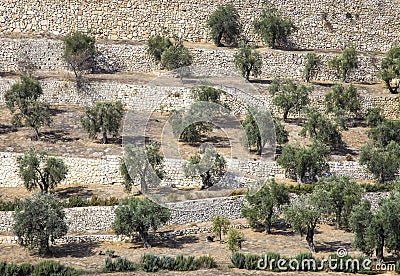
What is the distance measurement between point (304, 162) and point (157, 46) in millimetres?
18343

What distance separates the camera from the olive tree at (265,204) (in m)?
52.0

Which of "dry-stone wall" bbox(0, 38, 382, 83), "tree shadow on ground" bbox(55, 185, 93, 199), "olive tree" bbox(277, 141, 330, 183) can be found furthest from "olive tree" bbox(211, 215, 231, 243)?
"dry-stone wall" bbox(0, 38, 382, 83)

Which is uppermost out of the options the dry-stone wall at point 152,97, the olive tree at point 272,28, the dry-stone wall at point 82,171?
the olive tree at point 272,28

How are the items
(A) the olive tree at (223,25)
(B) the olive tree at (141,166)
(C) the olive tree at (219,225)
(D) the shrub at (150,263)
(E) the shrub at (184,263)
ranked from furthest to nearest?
(A) the olive tree at (223,25) → (B) the olive tree at (141,166) → (C) the olive tree at (219,225) → (E) the shrub at (184,263) → (D) the shrub at (150,263)

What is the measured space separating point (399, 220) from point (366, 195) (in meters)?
7.76

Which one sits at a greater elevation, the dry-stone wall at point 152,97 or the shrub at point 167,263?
the dry-stone wall at point 152,97

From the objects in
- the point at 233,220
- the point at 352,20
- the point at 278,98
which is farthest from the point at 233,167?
the point at 352,20

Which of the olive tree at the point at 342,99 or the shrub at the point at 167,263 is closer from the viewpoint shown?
the shrub at the point at 167,263

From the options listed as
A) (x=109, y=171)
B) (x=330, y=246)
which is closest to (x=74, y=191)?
(x=109, y=171)

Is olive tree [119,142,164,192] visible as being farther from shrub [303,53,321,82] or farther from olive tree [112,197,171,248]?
shrub [303,53,321,82]

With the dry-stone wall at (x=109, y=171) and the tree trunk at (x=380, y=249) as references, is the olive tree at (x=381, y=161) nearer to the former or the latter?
the dry-stone wall at (x=109, y=171)

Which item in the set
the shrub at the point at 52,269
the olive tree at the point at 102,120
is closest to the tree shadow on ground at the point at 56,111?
the olive tree at the point at 102,120

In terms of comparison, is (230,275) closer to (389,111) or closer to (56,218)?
(56,218)

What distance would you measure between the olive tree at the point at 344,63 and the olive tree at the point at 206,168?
1765 centimetres
